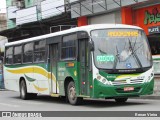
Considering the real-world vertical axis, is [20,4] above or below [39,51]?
above

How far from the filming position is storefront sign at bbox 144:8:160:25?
27292 millimetres

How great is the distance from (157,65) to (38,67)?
5950mm

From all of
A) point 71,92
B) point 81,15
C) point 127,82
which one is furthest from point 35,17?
point 127,82

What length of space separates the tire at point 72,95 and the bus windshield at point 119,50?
2.00 meters

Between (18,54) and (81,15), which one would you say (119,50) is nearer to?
(18,54)

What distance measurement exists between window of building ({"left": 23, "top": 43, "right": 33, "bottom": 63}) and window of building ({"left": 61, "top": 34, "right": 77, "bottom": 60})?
12.0 ft

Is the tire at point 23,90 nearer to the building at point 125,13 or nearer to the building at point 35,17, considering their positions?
the building at point 125,13

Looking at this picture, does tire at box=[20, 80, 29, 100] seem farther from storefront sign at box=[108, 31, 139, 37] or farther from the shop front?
the shop front

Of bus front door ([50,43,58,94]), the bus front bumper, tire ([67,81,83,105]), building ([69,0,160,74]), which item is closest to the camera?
the bus front bumper

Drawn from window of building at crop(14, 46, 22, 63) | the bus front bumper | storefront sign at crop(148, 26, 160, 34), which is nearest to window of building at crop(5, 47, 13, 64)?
window of building at crop(14, 46, 22, 63)

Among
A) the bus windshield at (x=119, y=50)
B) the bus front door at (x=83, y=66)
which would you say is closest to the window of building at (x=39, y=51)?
the bus front door at (x=83, y=66)

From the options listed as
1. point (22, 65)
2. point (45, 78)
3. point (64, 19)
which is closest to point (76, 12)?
point (64, 19)

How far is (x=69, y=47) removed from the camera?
17.1 m

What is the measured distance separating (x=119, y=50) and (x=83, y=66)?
147 cm
